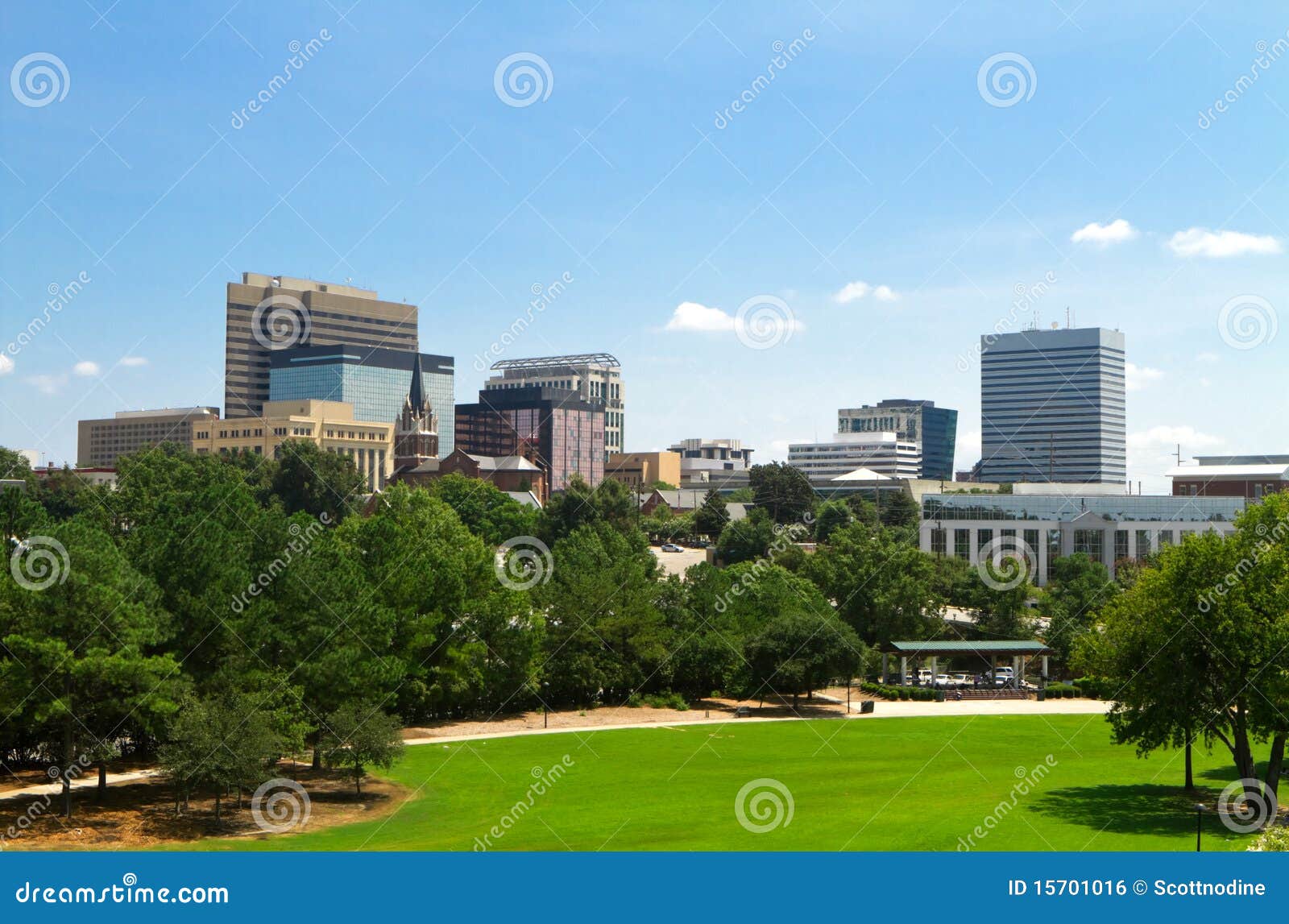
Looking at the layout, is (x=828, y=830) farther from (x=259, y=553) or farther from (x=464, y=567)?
(x=464, y=567)

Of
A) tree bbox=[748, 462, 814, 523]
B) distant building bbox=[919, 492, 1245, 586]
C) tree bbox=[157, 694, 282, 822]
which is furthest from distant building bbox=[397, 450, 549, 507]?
tree bbox=[157, 694, 282, 822]

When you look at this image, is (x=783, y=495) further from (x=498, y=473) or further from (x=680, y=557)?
(x=498, y=473)

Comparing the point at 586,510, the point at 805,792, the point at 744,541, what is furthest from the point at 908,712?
the point at 586,510

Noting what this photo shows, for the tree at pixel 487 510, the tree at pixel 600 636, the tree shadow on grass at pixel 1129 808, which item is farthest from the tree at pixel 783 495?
the tree shadow on grass at pixel 1129 808

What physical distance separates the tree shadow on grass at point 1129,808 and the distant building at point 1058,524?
64471 millimetres

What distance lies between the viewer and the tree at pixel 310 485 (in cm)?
12281

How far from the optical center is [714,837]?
29.9m

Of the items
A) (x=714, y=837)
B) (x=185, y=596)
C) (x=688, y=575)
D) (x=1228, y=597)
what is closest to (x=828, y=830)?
(x=714, y=837)

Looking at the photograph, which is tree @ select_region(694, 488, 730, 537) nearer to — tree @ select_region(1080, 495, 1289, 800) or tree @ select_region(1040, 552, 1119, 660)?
tree @ select_region(1040, 552, 1119, 660)

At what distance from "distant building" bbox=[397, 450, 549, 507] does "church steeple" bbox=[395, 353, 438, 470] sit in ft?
28.1

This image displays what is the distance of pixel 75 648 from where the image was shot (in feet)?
105

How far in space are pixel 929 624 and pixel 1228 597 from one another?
39.5 metres

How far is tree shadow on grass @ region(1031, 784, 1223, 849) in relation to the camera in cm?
3100

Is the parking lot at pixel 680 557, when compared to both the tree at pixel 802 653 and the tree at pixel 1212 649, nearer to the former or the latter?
the tree at pixel 802 653
